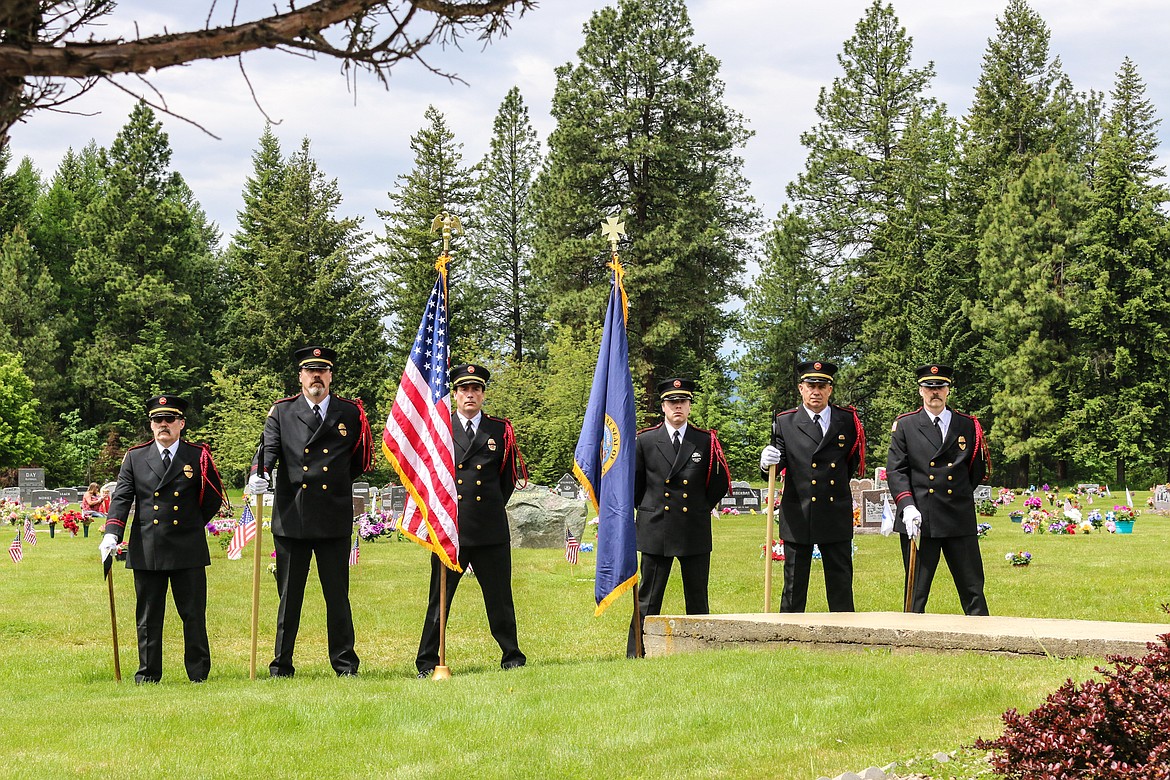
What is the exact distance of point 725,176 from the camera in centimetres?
5019

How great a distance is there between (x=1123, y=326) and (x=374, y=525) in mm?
31323

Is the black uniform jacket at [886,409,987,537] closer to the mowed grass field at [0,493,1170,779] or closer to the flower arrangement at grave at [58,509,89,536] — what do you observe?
the mowed grass field at [0,493,1170,779]

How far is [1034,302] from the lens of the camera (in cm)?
4241

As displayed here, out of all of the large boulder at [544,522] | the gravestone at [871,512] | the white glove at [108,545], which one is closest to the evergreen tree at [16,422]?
the large boulder at [544,522]

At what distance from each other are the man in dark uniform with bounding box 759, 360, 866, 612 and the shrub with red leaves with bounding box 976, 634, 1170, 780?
433 centimetres

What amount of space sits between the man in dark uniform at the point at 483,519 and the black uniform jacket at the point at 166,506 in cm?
186

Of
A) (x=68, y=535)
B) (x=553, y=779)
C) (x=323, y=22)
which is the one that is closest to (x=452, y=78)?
(x=323, y=22)

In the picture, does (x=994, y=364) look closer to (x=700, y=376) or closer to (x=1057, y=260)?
(x=1057, y=260)

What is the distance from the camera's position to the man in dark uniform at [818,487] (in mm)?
9445

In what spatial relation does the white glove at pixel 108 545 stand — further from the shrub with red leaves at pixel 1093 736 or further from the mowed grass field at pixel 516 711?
the shrub with red leaves at pixel 1093 736

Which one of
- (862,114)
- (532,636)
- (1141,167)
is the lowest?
(532,636)

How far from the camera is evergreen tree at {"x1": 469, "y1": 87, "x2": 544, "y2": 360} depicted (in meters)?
53.4

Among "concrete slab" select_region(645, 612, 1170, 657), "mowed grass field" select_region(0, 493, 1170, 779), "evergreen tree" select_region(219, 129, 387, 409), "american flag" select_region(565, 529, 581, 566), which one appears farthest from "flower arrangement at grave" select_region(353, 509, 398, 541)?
"evergreen tree" select_region(219, 129, 387, 409)

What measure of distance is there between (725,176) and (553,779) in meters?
46.4
